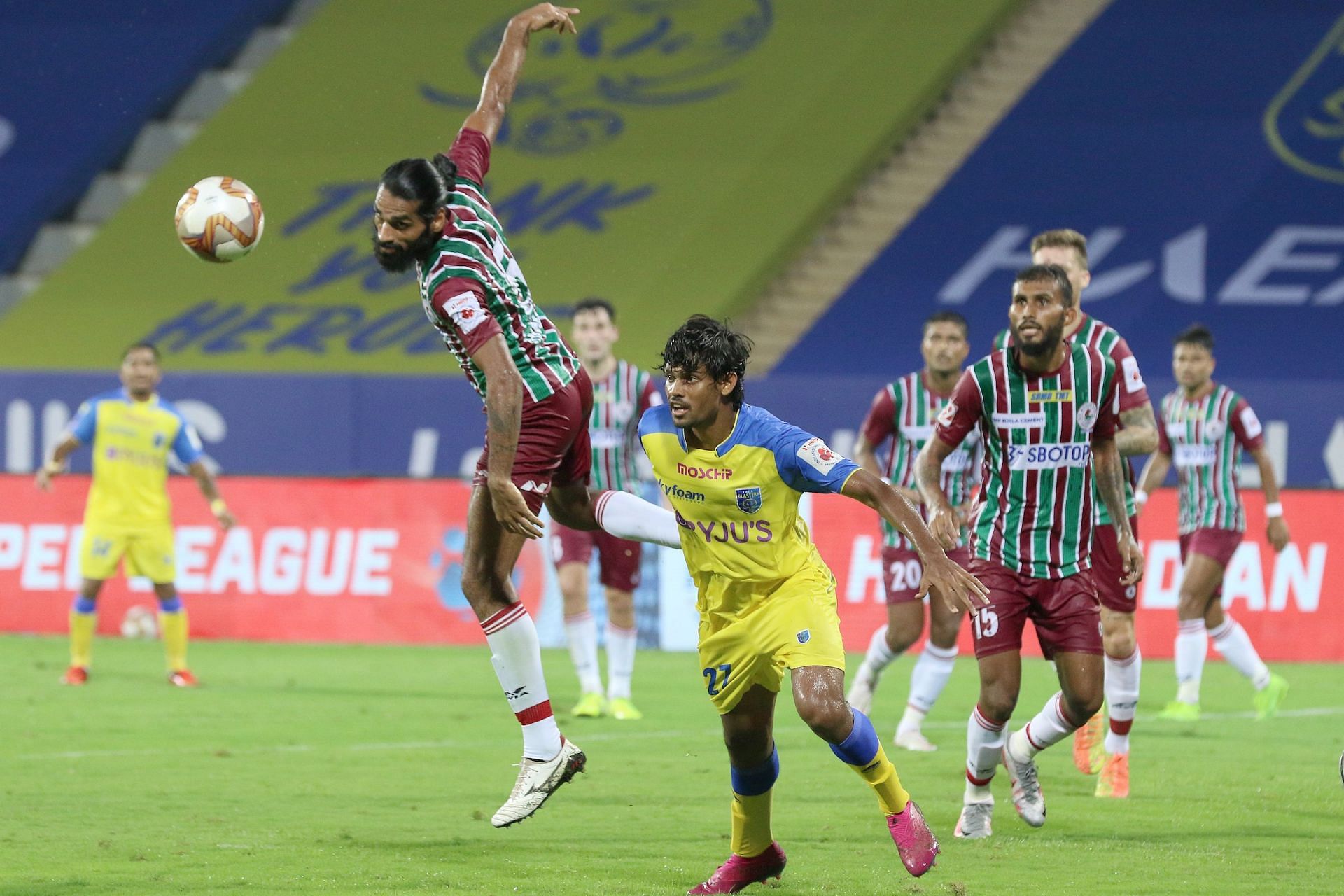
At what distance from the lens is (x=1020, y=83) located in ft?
74.0

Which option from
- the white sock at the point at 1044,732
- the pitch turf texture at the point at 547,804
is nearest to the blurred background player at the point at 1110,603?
the pitch turf texture at the point at 547,804

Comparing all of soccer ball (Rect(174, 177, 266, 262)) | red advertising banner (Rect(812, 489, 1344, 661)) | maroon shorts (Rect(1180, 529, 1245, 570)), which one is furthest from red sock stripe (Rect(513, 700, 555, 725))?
red advertising banner (Rect(812, 489, 1344, 661))

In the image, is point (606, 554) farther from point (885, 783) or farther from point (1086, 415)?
point (885, 783)

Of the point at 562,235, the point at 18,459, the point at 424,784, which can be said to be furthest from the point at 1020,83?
the point at 424,784

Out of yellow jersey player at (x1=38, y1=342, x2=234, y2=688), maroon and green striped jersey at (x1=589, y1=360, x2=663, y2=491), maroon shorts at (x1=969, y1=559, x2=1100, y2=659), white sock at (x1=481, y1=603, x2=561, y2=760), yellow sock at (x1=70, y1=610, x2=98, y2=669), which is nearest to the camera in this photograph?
white sock at (x1=481, y1=603, x2=561, y2=760)

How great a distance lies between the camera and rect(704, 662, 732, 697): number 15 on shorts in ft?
19.2

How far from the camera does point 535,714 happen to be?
22.2 ft

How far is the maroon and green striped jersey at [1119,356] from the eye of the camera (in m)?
7.26

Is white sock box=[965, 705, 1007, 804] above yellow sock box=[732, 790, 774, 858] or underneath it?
above

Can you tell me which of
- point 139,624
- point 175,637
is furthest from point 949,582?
point 139,624

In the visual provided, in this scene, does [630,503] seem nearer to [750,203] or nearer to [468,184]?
[468,184]

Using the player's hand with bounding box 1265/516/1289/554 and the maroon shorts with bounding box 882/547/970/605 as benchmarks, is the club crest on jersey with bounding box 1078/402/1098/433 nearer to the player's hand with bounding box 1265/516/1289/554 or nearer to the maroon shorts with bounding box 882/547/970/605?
the maroon shorts with bounding box 882/547/970/605

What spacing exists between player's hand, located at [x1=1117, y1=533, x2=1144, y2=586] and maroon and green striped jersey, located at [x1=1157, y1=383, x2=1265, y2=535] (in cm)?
473

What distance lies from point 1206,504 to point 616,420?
391cm
